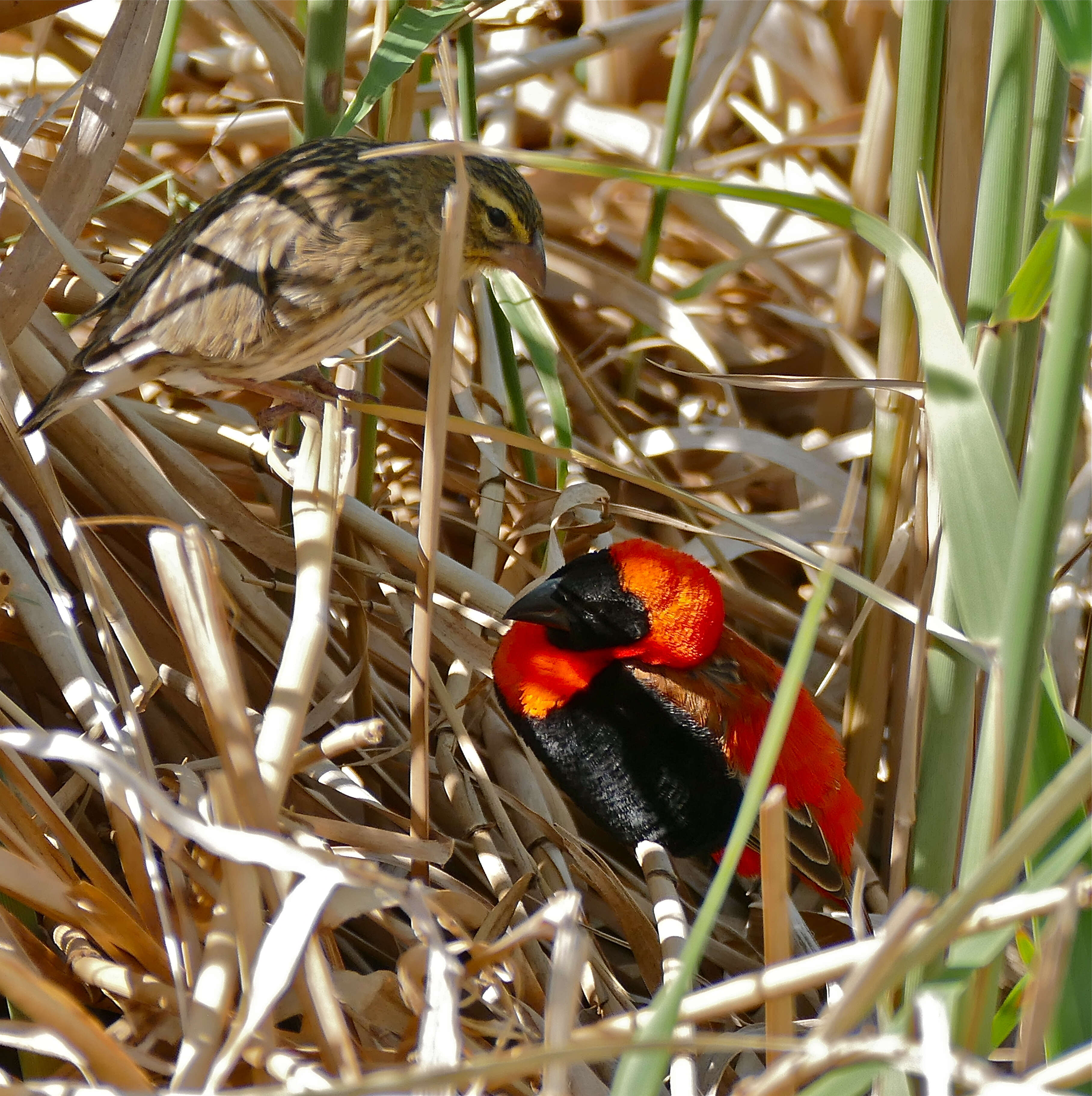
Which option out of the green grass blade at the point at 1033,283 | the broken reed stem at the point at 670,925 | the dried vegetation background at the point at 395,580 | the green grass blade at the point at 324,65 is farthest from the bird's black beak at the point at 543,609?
the green grass blade at the point at 1033,283

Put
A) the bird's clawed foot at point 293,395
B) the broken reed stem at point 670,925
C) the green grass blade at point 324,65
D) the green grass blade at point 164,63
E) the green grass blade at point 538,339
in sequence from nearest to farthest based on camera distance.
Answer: the broken reed stem at point 670,925
the green grass blade at point 324,65
the bird's clawed foot at point 293,395
the green grass blade at point 538,339
the green grass blade at point 164,63

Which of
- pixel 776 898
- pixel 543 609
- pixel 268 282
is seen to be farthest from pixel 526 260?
pixel 776 898

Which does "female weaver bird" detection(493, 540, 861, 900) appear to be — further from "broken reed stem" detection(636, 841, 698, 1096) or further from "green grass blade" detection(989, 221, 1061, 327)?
"green grass blade" detection(989, 221, 1061, 327)

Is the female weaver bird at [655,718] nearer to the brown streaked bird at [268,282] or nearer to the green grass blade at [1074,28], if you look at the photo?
the brown streaked bird at [268,282]

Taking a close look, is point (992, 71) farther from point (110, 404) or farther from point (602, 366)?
point (602, 366)

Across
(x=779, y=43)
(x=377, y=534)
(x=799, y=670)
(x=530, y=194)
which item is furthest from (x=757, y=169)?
(x=799, y=670)

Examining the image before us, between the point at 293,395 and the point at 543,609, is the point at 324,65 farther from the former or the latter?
the point at 543,609
